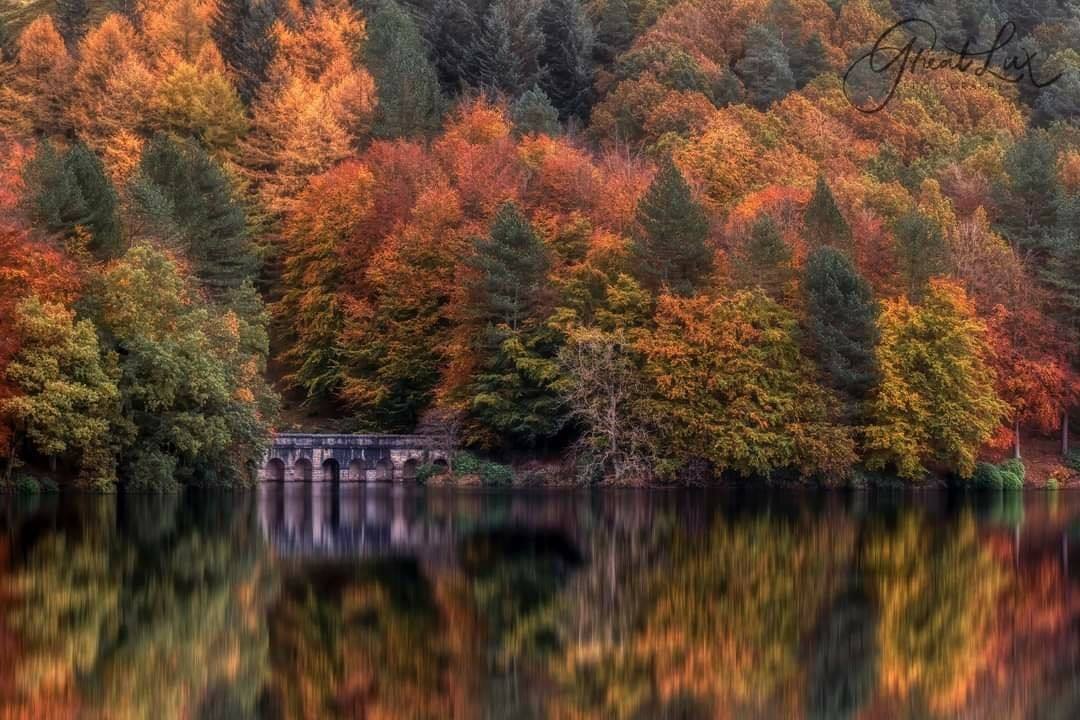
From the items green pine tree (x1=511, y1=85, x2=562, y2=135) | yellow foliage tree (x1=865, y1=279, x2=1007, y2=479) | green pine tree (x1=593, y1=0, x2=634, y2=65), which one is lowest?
yellow foliage tree (x1=865, y1=279, x2=1007, y2=479)

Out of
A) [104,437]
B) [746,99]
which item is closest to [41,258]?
[104,437]

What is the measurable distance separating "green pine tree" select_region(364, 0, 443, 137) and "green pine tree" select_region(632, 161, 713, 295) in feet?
115

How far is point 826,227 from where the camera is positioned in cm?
8975

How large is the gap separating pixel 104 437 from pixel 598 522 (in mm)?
21065

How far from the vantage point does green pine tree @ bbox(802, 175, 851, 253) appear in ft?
293

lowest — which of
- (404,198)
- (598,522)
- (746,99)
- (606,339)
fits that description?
(598,522)

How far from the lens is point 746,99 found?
131000mm

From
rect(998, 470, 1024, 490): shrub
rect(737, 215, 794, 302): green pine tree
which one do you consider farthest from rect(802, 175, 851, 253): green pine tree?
rect(998, 470, 1024, 490): shrub

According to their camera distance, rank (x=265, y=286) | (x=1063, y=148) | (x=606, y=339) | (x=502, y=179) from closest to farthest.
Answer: (x=606, y=339)
(x=502, y=179)
(x=265, y=286)
(x=1063, y=148)

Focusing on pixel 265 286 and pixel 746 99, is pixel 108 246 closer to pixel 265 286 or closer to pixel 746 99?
pixel 265 286

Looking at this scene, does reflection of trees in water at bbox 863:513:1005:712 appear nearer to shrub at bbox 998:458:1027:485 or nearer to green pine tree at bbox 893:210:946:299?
shrub at bbox 998:458:1027:485

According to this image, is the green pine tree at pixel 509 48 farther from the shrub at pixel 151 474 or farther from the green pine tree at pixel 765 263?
the shrub at pixel 151 474

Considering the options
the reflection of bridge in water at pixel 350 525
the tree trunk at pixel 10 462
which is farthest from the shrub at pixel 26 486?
the reflection of bridge in water at pixel 350 525

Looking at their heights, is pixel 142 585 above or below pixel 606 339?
below
